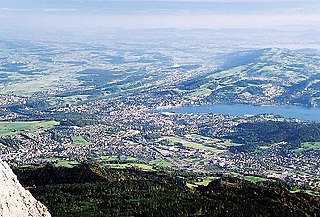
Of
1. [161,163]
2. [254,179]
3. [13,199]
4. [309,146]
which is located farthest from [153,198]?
[309,146]

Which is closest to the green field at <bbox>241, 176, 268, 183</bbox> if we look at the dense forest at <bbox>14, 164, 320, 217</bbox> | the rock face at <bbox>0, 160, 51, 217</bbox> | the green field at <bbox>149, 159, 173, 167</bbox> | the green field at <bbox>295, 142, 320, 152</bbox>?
the dense forest at <bbox>14, 164, 320, 217</bbox>

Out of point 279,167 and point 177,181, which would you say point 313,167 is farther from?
point 177,181

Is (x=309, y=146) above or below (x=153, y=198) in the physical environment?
below

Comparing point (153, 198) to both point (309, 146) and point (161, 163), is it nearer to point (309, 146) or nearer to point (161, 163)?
point (161, 163)

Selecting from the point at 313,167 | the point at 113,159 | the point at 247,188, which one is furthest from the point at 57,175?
the point at 313,167

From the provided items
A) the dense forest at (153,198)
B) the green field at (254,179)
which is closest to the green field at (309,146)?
the green field at (254,179)

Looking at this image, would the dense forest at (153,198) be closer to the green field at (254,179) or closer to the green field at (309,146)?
the green field at (254,179)
